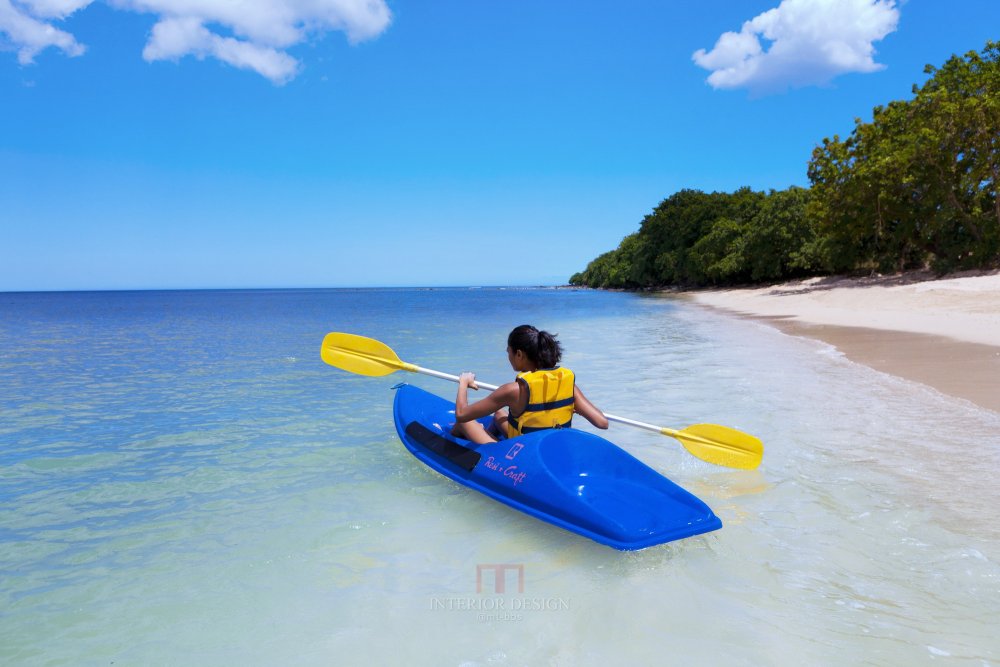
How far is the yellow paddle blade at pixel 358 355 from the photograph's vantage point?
654cm

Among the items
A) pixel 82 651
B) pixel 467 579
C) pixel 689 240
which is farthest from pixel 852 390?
pixel 689 240

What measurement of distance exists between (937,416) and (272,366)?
34.9 feet

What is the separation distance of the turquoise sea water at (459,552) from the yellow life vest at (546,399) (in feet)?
2.05

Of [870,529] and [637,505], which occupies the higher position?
[637,505]

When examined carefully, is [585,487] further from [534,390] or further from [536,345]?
[536,345]

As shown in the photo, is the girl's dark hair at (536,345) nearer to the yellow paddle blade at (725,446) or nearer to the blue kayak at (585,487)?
the blue kayak at (585,487)

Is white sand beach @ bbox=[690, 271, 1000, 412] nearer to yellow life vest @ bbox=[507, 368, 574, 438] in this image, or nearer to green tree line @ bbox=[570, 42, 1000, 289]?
green tree line @ bbox=[570, 42, 1000, 289]

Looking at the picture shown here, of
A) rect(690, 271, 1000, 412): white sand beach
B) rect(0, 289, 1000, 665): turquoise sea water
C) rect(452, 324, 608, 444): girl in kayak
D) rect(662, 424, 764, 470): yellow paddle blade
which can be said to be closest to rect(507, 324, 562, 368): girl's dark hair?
rect(452, 324, 608, 444): girl in kayak

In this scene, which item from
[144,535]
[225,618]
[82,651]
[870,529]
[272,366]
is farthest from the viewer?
[272,366]

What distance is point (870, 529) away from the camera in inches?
145

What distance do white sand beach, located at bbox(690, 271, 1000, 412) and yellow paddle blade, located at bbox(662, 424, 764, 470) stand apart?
340 cm

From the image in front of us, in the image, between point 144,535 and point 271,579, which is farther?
point 144,535

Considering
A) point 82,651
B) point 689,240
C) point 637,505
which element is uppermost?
point 689,240

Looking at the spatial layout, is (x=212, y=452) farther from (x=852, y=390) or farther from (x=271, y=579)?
(x=852, y=390)
